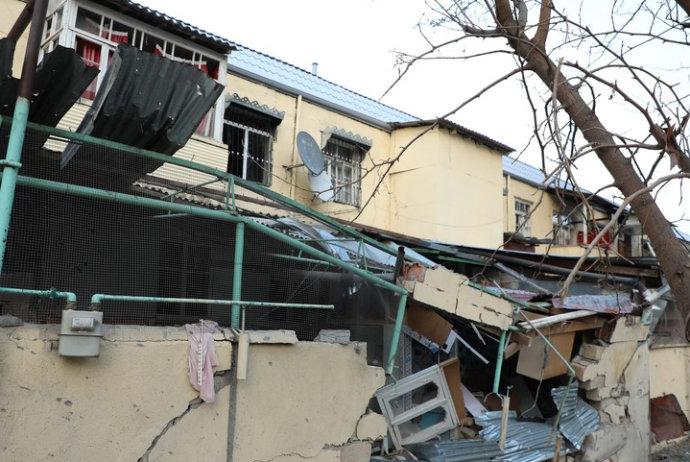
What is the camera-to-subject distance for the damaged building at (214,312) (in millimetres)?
3395

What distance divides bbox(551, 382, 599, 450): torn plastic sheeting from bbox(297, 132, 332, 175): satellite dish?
5.39 metres

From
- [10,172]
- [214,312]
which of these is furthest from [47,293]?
[214,312]

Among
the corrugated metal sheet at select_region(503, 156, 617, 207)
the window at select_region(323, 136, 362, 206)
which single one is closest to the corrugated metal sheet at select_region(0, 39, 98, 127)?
A: the window at select_region(323, 136, 362, 206)

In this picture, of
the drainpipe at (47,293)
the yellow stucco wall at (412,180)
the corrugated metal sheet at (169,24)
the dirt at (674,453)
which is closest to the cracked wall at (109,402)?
the drainpipe at (47,293)

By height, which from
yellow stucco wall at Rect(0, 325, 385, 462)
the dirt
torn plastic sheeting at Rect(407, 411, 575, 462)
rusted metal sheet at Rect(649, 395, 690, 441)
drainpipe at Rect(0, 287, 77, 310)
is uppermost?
drainpipe at Rect(0, 287, 77, 310)

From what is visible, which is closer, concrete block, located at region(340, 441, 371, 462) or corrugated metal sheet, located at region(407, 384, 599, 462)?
concrete block, located at region(340, 441, 371, 462)

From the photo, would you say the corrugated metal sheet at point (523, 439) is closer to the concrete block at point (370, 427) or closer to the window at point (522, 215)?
the concrete block at point (370, 427)

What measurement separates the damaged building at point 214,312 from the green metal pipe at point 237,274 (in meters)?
0.01

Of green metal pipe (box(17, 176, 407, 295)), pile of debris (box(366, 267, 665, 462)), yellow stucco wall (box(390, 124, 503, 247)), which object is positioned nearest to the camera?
green metal pipe (box(17, 176, 407, 295))

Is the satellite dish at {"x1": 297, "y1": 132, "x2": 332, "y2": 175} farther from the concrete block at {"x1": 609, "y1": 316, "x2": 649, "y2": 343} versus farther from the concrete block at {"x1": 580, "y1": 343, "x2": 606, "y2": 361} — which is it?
the concrete block at {"x1": 609, "y1": 316, "x2": 649, "y2": 343}

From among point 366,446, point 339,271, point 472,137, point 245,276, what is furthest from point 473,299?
point 472,137

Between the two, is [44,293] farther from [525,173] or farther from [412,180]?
[525,173]

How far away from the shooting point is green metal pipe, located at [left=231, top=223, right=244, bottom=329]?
412 centimetres

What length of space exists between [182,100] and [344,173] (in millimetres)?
8403
